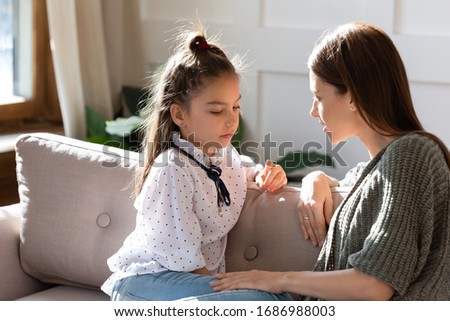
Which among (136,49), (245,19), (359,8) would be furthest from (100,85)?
(359,8)

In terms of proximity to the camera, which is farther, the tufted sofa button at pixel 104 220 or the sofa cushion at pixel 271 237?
the tufted sofa button at pixel 104 220

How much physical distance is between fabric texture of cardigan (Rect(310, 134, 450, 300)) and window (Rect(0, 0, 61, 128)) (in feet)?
6.55

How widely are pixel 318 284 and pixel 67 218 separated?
831 mm

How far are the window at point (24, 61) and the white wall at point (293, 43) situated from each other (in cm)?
41

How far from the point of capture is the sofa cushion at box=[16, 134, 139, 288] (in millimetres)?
2184

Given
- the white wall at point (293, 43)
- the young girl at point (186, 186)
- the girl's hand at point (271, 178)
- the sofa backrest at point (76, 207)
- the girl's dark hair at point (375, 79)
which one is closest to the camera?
the girl's dark hair at point (375, 79)

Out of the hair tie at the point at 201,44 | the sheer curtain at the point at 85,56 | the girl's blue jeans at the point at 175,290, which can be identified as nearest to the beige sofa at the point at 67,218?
the girl's blue jeans at the point at 175,290

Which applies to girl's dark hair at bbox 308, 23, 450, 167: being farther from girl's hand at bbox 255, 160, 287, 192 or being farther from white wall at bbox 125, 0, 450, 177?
white wall at bbox 125, 0, 450, 177

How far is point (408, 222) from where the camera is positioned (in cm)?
159

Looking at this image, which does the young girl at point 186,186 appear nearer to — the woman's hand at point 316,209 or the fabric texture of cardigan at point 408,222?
the woman's hand at point 316,209

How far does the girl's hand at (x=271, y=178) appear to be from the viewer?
81.3 inches

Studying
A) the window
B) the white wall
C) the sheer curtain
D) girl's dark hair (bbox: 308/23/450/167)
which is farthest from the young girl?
the window

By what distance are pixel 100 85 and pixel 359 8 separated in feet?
3.65

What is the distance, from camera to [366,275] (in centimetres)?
161
